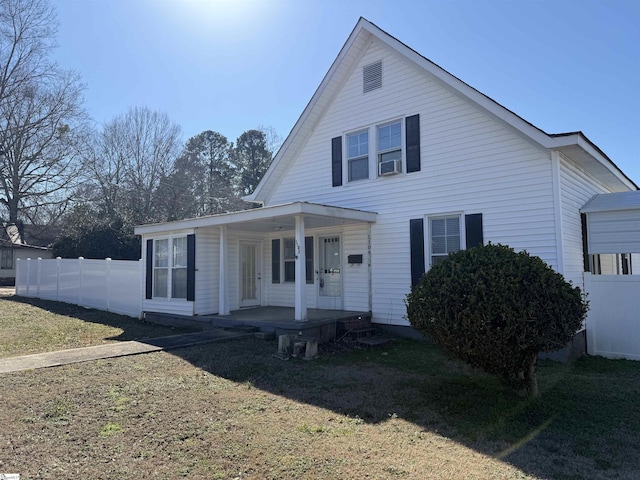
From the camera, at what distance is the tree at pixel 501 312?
4.91 metres

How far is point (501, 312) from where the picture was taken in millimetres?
4918

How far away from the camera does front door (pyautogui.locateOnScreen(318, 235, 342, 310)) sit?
1138cm

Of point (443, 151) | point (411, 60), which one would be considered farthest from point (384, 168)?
point (411, 60)

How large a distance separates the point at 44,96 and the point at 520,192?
32.1 meters

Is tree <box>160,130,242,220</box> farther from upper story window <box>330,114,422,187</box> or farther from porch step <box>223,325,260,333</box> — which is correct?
porch step <box>223,325,260,333</box>

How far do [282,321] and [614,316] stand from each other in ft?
21.9

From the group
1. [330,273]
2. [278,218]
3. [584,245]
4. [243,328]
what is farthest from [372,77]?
[243,328]

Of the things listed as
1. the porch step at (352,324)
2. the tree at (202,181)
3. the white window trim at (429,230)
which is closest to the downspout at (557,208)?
the white window trim at (429,230)

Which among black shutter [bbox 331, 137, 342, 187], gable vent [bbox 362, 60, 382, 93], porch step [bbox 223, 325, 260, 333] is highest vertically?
gable vent [bbox 362, 60, 382, 93]

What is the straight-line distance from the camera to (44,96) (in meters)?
29.4

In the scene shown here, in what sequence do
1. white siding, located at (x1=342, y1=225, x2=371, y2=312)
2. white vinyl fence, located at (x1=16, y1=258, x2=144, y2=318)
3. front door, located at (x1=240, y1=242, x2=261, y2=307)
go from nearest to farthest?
1. white siding, located at (x1=342, y1=225, x2=371, y2=312)
2. front door, located at (x1=240, y1=242, x2=261, y2=307)
3. white vinyl fence, located at (x1=16, y1=258, x2=144, y2=318)

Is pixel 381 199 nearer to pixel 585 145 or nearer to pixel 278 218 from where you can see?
pixel 278 218

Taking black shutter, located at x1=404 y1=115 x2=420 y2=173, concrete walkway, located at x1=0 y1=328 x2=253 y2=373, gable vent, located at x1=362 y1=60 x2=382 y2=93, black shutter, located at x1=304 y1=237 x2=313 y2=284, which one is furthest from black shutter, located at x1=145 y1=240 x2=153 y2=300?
black shutter, located at x1=404 y1=115 x2=420 y2=173

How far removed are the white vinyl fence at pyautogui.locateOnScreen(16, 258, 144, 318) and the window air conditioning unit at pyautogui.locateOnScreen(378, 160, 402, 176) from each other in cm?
760
